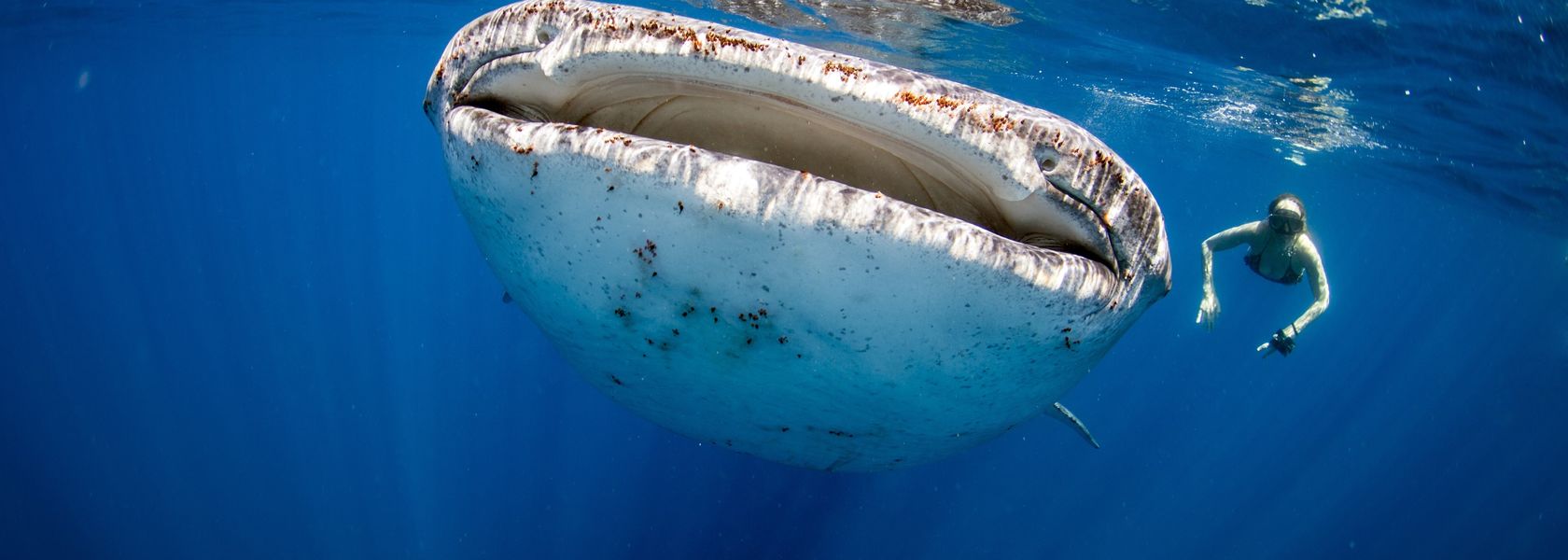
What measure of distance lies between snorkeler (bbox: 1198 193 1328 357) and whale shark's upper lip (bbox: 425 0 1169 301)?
4652 mm

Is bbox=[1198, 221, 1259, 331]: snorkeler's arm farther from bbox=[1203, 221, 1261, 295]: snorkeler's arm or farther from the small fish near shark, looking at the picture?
the small fish near shark

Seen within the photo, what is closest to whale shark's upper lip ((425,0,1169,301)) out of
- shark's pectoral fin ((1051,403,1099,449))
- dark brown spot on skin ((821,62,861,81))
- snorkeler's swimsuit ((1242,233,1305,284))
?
dark brown spot on skin ((821,62,861,81))

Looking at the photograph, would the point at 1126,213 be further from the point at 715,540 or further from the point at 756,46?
the point at 715,540

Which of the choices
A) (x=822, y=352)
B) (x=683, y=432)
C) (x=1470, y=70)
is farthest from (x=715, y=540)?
(x=1470, y=70)

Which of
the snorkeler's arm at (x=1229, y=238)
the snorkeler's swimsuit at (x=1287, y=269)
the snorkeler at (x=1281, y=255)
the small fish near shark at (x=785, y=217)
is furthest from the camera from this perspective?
the snorkeler's swimsuit at (x=1287, y=269)

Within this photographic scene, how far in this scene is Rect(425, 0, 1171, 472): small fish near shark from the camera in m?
1.47

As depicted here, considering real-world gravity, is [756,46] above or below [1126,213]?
above

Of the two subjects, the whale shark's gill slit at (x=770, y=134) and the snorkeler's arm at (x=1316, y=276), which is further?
the snorkeler's arm at (x=1316, y=276)

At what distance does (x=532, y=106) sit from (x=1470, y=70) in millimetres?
12144

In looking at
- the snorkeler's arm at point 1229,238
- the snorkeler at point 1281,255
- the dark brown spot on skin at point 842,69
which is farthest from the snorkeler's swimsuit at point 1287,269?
the dark brown spot on skin at point 842,69

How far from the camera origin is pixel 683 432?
2984mm

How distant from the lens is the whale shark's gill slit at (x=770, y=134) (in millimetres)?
1876

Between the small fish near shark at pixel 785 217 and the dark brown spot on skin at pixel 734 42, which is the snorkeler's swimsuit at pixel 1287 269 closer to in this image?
the small fish near shark at pixel 785 217

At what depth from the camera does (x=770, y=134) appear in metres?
2.03
